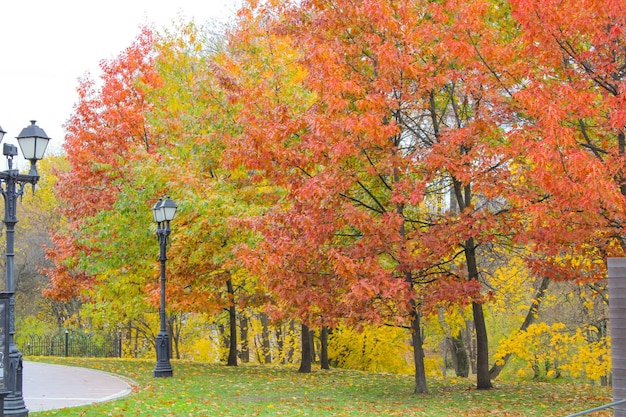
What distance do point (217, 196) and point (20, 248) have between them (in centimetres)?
2441

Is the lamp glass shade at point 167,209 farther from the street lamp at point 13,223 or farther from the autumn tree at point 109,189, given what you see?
the street lamp at point 13,223

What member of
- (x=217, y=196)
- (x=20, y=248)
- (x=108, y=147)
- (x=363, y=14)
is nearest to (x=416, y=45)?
(x=363, y=14)

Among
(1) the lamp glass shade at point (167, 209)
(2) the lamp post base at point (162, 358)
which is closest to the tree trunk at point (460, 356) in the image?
(2) the lamp post base at point (162, 358)

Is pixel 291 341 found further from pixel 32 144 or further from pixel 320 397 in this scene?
pixel 32 144

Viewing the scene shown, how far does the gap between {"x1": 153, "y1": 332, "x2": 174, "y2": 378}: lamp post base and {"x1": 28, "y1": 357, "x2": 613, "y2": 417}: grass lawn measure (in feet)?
0.90

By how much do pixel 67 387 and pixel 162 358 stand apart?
9.55ft

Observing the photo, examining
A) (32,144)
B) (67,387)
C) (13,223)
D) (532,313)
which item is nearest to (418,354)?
(67,387)

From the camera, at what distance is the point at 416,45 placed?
44.9 ft

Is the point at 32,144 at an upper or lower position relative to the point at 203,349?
upper

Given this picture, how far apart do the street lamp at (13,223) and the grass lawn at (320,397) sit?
2.16ft

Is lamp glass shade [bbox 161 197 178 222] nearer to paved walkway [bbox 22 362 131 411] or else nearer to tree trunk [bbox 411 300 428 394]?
paved walkway [bbox 22 362 131 411]

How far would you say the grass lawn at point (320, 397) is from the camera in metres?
11.1

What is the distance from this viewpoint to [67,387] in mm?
14125

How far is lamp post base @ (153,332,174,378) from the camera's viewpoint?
16.6m
